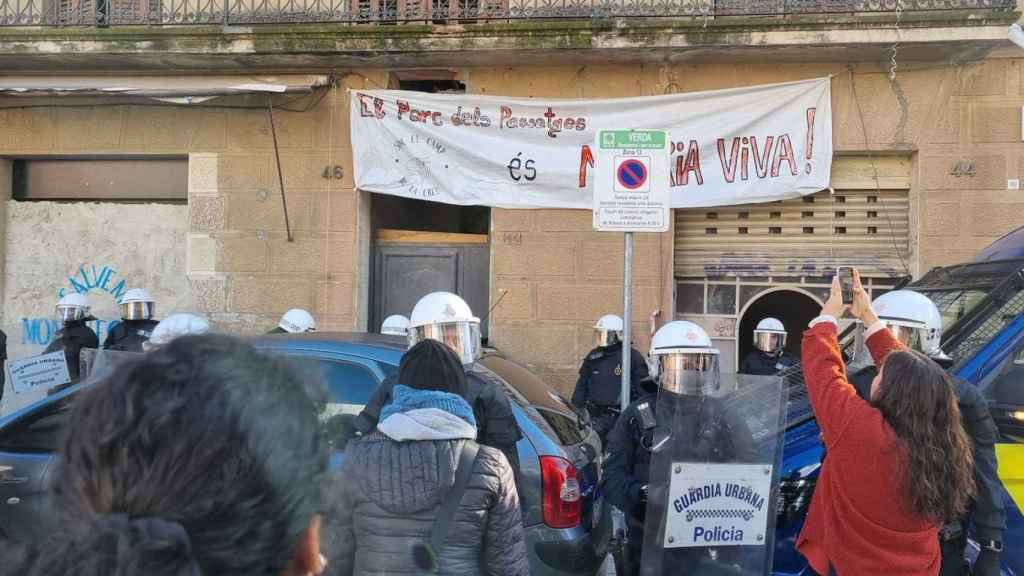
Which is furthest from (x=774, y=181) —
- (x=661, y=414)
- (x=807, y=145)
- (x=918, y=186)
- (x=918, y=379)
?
(x=918, y=379)

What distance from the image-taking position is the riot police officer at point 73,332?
293 inches

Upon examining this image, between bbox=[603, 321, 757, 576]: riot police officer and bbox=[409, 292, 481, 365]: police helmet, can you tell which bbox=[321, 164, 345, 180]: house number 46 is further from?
bbox=[603, 321, 757, 576]: riot police officer

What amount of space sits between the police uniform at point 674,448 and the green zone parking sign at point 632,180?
1696mm

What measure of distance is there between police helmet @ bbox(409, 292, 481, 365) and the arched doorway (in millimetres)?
5534

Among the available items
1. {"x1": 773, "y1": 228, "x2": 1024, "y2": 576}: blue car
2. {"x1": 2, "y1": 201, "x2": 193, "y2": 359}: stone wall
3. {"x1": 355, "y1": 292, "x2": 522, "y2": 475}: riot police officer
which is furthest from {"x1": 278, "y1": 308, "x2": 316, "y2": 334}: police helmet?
{"x1": 773, "y1": 228, "x2": 1024, "y2": 576}: blue car

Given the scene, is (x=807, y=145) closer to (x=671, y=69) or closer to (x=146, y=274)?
(x=671, y=69)

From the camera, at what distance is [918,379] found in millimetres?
2570

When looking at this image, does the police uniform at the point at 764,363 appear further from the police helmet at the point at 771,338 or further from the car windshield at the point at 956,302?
the car windshield at the point at 956,302

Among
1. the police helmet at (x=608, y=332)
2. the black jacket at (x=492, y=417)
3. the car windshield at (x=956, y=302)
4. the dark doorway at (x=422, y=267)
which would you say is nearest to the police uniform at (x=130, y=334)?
the dark doorway at (x=422, y=267)

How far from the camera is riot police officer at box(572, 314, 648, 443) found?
7.04 meters

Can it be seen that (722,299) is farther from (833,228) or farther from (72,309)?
(72,309)

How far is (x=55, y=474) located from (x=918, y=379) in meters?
2.49

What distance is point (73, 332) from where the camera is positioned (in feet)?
25.0

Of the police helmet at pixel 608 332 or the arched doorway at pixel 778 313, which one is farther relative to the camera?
Answer: the arched doorway at pixel 778 313
